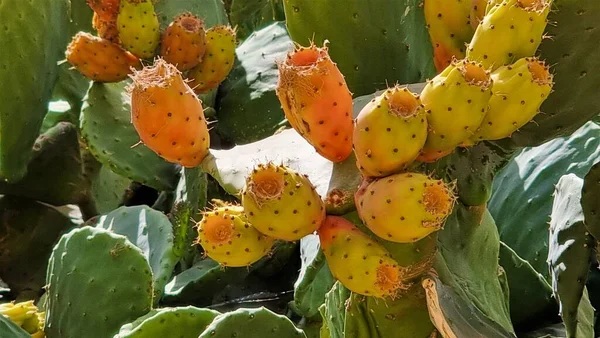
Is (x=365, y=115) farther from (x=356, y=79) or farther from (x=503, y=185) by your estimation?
(x=503, y=185)

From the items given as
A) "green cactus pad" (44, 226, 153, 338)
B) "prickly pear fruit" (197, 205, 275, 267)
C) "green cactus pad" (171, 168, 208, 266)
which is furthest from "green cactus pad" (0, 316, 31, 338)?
"prickly pear fruit" (197, 205, 275, 267)

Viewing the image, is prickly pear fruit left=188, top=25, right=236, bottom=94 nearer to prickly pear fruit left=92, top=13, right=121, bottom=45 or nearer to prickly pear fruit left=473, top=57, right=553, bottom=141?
prickly pear fruit left=92, top=13, right=121, bottom=45

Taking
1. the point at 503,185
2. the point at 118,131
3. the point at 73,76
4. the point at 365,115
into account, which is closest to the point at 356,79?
the point at 365,115

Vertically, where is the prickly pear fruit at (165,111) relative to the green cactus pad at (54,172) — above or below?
above

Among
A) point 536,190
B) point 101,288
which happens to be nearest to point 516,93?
point 536,190

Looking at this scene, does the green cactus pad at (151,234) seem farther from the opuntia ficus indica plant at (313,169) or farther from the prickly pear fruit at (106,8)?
the prickly pear fruit at (106,8)

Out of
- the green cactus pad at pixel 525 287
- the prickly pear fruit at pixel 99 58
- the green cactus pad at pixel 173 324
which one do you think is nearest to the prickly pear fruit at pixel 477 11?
the green cactus pad at pixel 525 287
